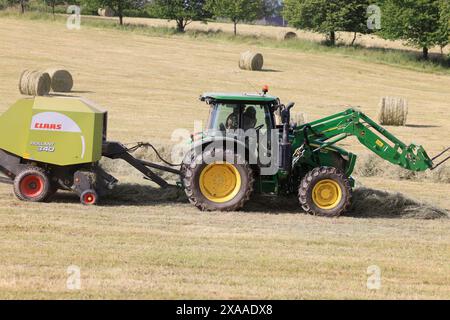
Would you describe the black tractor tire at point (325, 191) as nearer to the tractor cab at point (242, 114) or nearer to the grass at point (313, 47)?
the tractor cab at point (242, 114)

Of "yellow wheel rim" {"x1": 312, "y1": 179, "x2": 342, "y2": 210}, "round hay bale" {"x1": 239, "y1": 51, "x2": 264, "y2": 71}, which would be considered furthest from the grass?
"yellow wheel rim" {"x1": 312, "y1": 179, "x2": 342, "y2": 210}

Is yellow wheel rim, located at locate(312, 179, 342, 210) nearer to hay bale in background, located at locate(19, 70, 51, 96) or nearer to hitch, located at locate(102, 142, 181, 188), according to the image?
hitch, located at locate(102, 142, 181, 188)

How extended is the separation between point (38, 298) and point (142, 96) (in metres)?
23.4

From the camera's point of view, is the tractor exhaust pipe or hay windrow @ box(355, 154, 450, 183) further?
hay windrow @ box(355, 154, 450, 183)

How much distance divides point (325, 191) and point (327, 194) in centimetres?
7

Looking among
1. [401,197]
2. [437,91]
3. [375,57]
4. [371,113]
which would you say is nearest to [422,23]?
[375,57]

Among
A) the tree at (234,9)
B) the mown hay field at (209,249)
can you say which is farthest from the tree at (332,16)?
the mown hay field at (209,249)

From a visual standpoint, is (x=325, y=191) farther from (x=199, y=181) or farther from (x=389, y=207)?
(x=199, y=181)

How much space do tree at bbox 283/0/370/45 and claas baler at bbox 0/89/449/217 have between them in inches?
1844

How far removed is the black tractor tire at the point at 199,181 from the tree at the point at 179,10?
174ft

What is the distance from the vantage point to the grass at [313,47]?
51.8 m

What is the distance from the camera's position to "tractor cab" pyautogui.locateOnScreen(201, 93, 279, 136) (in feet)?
42.8

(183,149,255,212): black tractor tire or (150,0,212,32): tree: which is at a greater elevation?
(150,0,212,32): tree

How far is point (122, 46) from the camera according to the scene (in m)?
48.0
